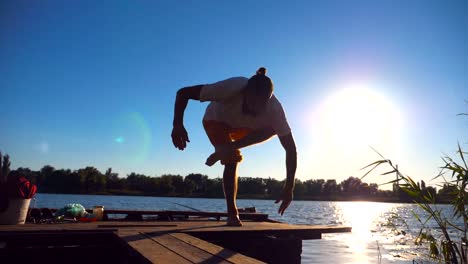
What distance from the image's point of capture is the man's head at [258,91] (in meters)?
3.95

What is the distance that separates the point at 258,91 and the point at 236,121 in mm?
650

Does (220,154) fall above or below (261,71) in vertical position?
below

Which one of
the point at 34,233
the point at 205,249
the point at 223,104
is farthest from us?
the point at 223,104

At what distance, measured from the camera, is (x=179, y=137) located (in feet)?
13.4

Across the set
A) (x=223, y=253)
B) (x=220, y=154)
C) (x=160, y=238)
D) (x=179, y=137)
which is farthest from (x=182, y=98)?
(x=223, y=253)

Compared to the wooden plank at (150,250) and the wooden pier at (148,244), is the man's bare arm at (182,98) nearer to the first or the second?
the wooden pier at (148,244)

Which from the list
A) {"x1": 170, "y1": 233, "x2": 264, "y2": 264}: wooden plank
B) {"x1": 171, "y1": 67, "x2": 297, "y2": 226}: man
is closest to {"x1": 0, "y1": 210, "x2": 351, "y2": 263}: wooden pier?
{"x1": 170, "y1": 233, "x2": 264, "y2": 264}: wooden plank

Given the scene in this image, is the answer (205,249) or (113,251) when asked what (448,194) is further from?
(113,251)

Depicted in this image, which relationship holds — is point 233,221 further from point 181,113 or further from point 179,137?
point 181,113

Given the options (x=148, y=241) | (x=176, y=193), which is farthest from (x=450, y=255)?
(x=176, y=193)

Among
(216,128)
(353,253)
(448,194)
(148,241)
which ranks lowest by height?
(353,253)

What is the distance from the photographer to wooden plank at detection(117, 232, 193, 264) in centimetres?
211

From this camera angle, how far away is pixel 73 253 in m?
3.72

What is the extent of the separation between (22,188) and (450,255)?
538 centimetres
